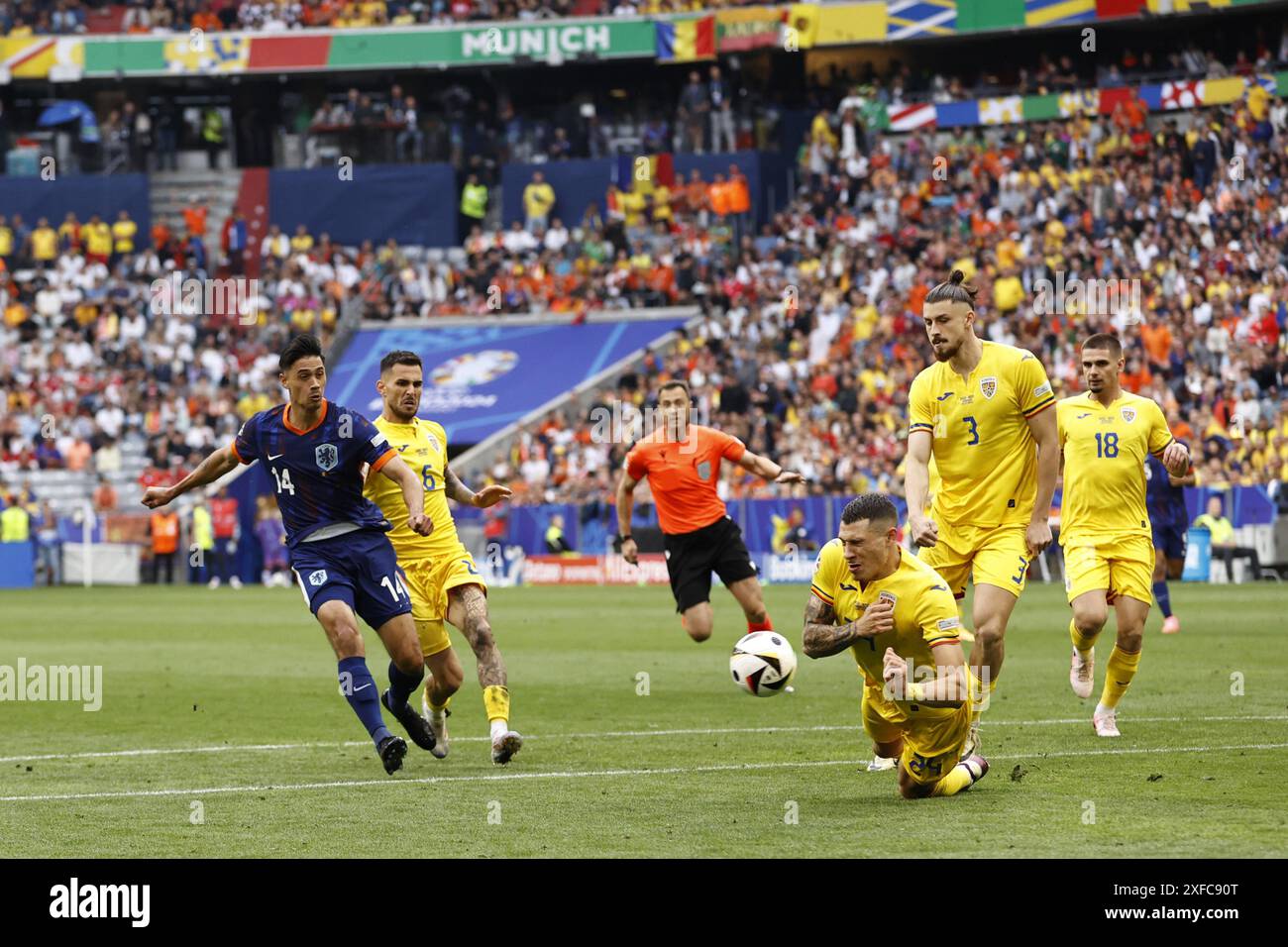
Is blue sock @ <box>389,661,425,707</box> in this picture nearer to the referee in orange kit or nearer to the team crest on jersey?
the team crest on jersey

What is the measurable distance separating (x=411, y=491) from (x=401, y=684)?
1.41 m

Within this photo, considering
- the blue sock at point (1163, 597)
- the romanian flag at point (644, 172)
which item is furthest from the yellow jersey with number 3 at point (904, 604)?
the romanian flag at point (644, 172)

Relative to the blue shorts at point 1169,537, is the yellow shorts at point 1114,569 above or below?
above

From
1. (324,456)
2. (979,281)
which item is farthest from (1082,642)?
(979,281)

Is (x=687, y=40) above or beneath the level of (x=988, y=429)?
above

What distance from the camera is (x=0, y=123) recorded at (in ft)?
176

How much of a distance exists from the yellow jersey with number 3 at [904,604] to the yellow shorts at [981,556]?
1.46m

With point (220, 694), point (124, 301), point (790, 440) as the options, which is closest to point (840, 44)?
point (790, 440)

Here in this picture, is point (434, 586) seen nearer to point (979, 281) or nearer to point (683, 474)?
point (683, 474)

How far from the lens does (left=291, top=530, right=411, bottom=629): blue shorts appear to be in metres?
11.3

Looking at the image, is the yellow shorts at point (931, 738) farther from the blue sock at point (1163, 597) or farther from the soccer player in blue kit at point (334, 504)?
the blue sock at point (1163, 597)

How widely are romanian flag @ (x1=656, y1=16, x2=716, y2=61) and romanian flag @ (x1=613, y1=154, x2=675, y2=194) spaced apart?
248 cm

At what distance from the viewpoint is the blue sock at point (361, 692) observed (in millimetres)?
11109

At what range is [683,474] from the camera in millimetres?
16703
